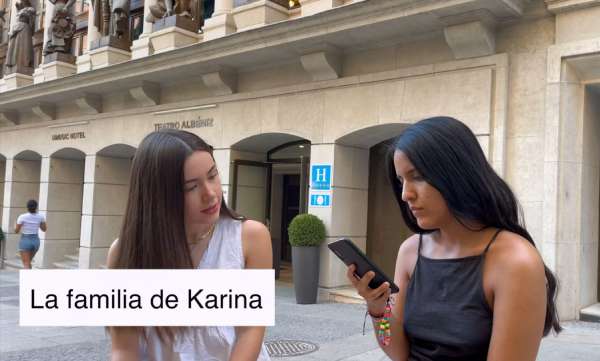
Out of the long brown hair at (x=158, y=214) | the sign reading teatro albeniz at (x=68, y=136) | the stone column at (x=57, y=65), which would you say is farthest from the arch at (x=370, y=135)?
the stone column at (x=57, y=65)

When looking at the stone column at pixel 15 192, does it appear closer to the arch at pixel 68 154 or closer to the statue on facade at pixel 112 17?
the arch at pixel 68 154

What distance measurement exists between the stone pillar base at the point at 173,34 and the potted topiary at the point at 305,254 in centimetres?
510

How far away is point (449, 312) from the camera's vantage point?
172 cm

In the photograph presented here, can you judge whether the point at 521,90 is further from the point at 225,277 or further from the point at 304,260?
the point at 225,277

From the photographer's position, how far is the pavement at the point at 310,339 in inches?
237

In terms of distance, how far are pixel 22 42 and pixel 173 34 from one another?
864 cm

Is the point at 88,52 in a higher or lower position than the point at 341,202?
higher

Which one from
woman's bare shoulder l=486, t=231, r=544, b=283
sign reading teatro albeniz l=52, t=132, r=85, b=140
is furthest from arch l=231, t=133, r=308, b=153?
woman's bare shoulder l=486, t=231, r=544, b=283

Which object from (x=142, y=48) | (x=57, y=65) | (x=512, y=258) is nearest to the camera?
(x=512, y=258)

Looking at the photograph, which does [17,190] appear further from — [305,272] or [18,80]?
[305,272]

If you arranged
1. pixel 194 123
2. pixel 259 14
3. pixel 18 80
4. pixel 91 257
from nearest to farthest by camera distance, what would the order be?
pixel 259 14, pixel 194 123, pixel 91 257, pixel 18 80

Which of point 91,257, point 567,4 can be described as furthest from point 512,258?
point 91,257

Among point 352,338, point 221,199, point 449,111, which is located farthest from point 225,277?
point 449,111

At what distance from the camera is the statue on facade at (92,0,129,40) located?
46.8 ft
